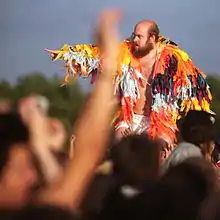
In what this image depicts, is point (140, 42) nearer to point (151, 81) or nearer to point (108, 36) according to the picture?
point (151, 81)

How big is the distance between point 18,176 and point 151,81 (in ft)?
11.9

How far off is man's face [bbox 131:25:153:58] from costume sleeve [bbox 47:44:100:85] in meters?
0.31

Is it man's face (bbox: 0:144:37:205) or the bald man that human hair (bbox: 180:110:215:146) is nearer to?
man's face (bbox: 0:144:37:205)

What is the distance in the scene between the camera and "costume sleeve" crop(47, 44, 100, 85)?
6039mm

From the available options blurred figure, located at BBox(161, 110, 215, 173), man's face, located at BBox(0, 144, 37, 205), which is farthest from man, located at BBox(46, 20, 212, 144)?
man's face, located at BBox(0, 144, 37, 205)

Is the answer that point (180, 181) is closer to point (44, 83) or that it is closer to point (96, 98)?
point (96, 98)

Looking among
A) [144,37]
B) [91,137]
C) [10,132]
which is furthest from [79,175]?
[144,37]

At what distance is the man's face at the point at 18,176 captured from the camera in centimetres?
234

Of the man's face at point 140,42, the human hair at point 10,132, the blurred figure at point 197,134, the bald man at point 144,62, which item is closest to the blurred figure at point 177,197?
Answer: the human hair at point 10,132

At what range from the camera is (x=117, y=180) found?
2.79 meters

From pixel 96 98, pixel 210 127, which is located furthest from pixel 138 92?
pixel 96 98

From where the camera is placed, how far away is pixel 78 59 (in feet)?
20.0

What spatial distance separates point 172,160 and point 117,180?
40.9 inches

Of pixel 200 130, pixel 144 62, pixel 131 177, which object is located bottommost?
pixel 144 62
